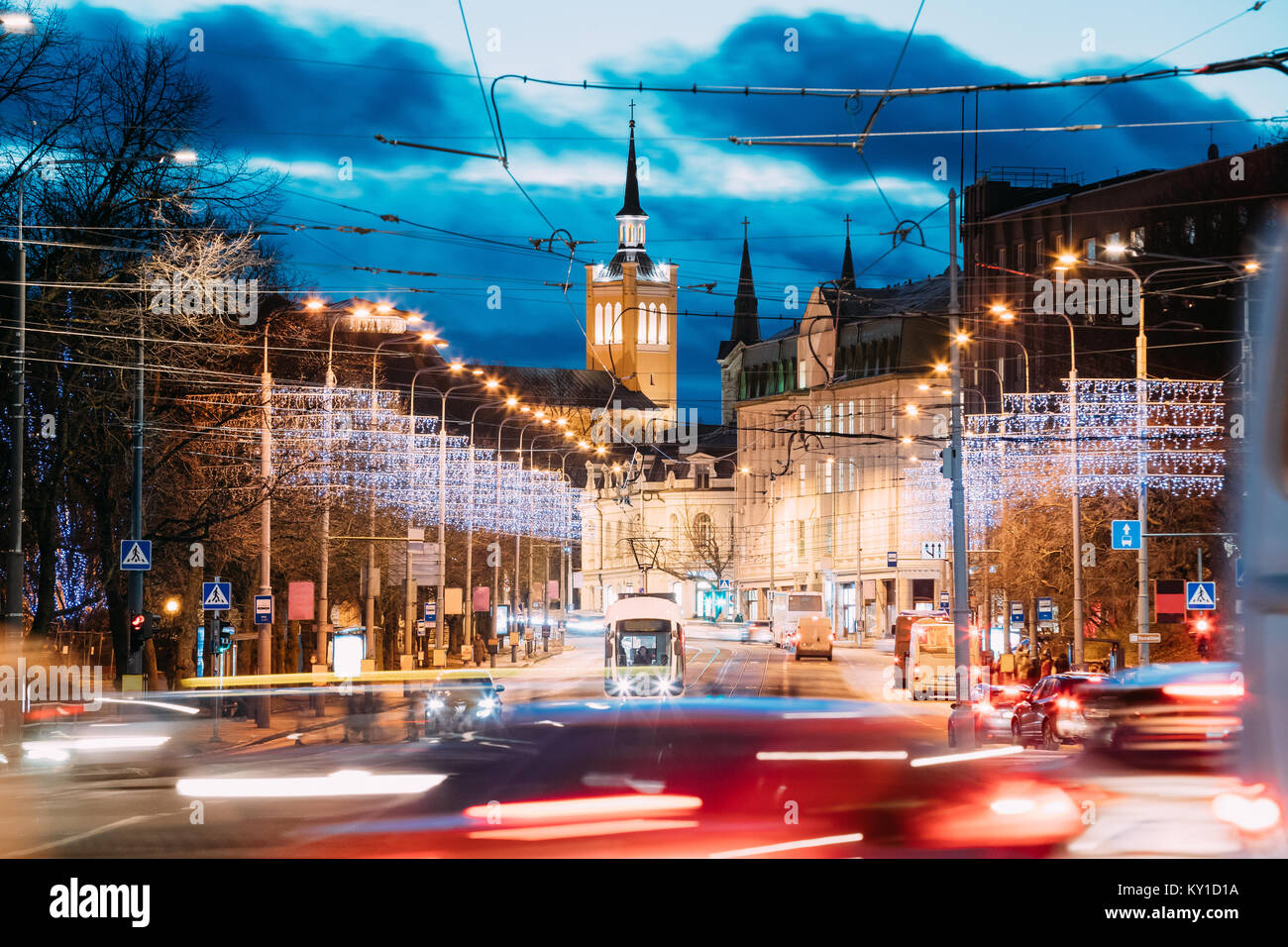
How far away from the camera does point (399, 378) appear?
124938 mm

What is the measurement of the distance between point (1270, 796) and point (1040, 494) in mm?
50593

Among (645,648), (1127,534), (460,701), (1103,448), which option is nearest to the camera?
(460,701)

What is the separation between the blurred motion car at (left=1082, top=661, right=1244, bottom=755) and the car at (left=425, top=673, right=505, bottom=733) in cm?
2101

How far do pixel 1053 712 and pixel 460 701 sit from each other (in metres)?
11.7

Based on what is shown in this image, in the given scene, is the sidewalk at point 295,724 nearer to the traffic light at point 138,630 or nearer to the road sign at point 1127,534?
the traffic light at point 138,630

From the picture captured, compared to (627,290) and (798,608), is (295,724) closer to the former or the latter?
(798,608)

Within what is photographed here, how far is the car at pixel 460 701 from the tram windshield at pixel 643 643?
22.8 m

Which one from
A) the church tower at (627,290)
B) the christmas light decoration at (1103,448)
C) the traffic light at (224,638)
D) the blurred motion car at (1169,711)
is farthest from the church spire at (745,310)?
the blurred motion car at (1169,711)

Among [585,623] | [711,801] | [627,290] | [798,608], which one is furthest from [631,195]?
[711,801]

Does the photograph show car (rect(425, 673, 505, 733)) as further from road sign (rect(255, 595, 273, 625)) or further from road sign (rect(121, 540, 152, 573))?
road sign (rect(255, 595, 273, 625))

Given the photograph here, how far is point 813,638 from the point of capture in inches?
3157

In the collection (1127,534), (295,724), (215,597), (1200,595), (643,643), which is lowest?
(295,724)
